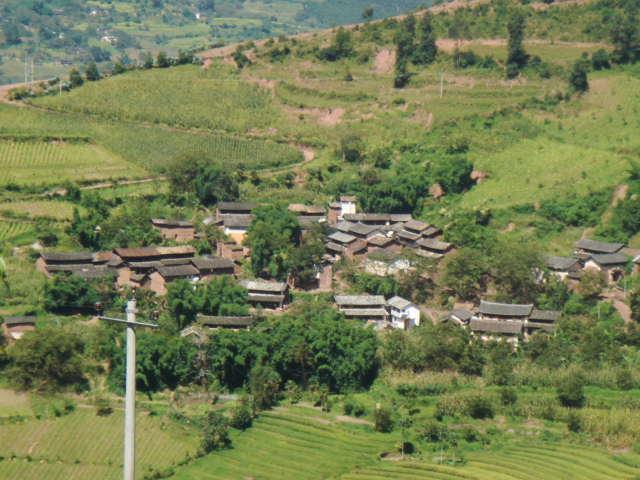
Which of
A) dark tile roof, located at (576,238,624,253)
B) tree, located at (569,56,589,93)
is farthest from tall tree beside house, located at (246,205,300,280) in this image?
tree, located at (569,56,589,93)

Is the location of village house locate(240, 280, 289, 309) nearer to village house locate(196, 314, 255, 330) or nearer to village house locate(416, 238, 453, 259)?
village house locate(196, 314, 255, 330)

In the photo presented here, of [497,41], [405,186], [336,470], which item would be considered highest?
[497,41]

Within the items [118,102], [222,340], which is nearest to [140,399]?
[222,340]

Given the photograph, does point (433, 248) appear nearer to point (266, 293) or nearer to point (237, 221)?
point (266, 293)

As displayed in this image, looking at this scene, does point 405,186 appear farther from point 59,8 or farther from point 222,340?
point 59,8

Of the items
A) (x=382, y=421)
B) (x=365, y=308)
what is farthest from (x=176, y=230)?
(x=382, y=421)
